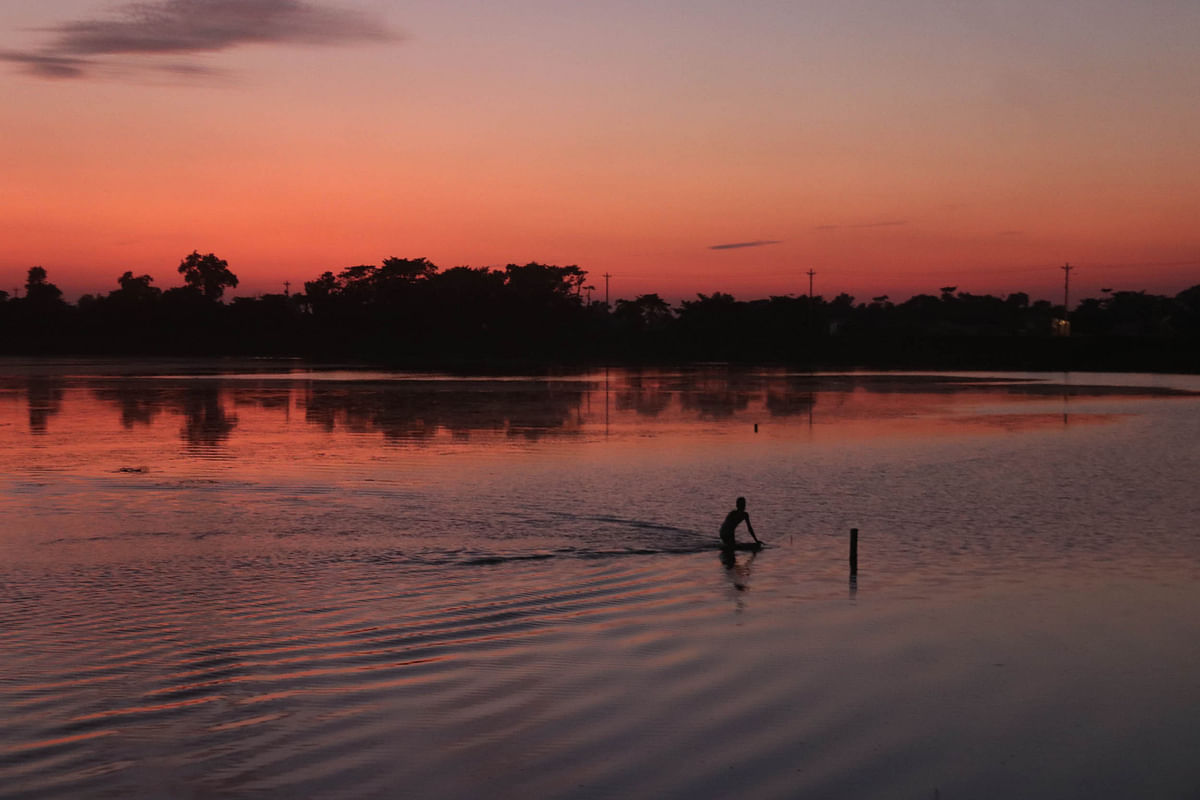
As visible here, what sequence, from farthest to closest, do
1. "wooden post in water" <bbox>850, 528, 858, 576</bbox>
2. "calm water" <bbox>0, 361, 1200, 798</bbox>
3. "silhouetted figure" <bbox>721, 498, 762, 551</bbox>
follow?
"silhouetted figure" <bbox>721, 498, 762, 551</bbox>
"wooden post in water" <bbox>850, 528, 858, 576</bbox>
"calm water" <bbox>0, 361, 1200, 798</bbox>

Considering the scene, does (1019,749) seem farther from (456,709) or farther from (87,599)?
(87,599)

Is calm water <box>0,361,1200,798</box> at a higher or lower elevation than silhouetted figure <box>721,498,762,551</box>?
lower

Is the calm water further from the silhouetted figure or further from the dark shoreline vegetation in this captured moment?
the dark shoreline vegetation

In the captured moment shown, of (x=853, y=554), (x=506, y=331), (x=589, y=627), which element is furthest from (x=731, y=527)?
(x=506, y=331)

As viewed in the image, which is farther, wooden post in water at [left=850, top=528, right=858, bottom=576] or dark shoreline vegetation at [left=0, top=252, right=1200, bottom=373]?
dark shoreline vegetation at [left=0, top=252, right=1200, bottom=373]

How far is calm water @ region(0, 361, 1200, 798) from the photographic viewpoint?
10.6m

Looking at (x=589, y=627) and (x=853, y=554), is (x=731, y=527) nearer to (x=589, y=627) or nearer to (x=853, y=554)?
(x=853, y=554)

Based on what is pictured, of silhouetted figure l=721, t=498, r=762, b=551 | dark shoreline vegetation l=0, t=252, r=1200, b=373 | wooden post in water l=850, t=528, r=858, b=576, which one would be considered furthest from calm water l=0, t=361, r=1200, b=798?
dark shoreline vegetation l=0, t=252, r=1200, b=373

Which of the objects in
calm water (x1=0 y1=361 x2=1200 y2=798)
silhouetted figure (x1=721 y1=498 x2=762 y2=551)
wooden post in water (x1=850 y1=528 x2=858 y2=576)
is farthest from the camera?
silhouetted figure (x1=721 y1=498 x2=762 y2=551)

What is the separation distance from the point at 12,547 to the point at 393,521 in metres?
7.08

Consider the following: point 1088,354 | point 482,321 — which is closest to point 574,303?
point 482,321

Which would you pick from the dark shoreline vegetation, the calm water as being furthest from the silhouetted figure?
the dark shoreline vegetation

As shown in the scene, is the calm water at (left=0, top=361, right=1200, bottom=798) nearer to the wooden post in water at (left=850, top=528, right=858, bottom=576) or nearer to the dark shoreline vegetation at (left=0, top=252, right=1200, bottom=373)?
the wooden post in water at (left=850, top=528, right=858, bottom=576)

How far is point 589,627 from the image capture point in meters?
15.5
